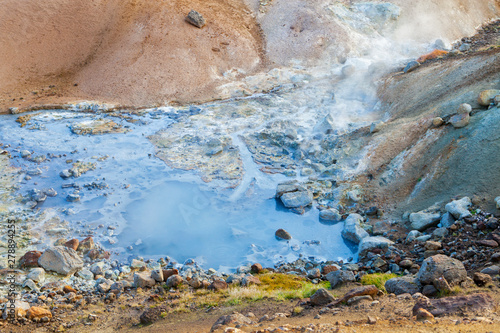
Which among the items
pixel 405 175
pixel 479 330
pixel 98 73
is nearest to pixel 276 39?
pixel 98 73

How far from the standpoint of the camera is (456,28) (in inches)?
861

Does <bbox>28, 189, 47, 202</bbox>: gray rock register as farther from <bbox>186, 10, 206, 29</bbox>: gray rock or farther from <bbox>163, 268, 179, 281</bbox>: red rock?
<bbox>186, 10, 206, 29</bbox>: gray rock

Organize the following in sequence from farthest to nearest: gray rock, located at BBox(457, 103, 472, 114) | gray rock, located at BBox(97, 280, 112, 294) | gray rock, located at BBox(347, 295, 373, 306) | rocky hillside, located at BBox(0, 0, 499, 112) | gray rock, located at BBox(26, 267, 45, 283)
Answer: rocky hillside, located at BBox(0, 0, 499, 112)
gray rock, located at BBox(457, 103, 472, 114)
gray rock, located at BBox(26, 267, 45, 283)
gray rock, located at BBox(97, 280, 112, 294)
gray rock, located at BBox(347, 295, 373, 306)

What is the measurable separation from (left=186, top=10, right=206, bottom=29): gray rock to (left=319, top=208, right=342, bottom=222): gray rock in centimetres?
1165

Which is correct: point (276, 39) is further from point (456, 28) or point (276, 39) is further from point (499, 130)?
point (499, 130)

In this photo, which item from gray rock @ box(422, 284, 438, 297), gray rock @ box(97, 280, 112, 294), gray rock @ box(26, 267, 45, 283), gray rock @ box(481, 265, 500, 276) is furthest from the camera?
gray rock @ box(26, 267, 45, 283)

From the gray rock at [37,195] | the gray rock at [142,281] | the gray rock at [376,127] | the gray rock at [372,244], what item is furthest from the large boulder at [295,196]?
the gray rock at [37,195]

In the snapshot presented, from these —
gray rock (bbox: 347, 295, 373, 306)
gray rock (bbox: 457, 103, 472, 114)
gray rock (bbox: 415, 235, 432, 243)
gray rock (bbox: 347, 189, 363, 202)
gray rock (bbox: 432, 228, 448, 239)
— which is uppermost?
gray rock (bbox: 457, 103, 472, 114)

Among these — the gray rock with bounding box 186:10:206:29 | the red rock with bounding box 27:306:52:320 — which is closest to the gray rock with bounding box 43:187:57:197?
the red rock with bounding box 27:306:52:320

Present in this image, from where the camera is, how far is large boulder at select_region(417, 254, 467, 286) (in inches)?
295

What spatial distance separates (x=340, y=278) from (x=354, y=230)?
256 cm

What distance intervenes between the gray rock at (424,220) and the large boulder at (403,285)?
2582mm

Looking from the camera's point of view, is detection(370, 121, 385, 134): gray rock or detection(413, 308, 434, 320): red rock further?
detection(370, 121, 385, 134): gray rock

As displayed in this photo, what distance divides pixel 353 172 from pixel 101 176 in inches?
294
